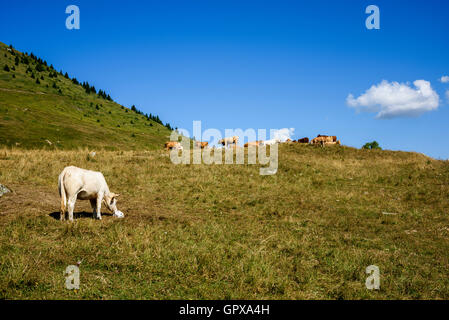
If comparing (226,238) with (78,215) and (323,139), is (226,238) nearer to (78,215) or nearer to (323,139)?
(78,215)

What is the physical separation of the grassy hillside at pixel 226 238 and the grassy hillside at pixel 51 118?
1193 inches

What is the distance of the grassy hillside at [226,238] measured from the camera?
588 cm

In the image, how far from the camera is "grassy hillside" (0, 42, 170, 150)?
45469 mm

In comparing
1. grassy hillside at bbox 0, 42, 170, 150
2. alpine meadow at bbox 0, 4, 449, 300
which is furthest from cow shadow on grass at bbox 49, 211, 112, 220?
grassy hillside at bbox 0, 42, 170, 150

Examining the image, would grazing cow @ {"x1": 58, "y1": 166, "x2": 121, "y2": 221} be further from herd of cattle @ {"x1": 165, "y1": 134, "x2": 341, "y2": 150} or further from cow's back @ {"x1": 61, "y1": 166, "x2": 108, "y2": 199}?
herd of cattle @ {"x1": 165, "y1": 134, "x2": 341, "y2": 150}

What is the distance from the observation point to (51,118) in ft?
190

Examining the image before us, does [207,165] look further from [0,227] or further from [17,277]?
[17,277]

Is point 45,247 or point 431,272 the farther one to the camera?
point 431,272

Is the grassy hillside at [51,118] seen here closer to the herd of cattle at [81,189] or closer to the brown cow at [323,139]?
the herd of cattle at [81,189]

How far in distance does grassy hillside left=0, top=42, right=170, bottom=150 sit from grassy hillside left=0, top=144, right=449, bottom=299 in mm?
30290
